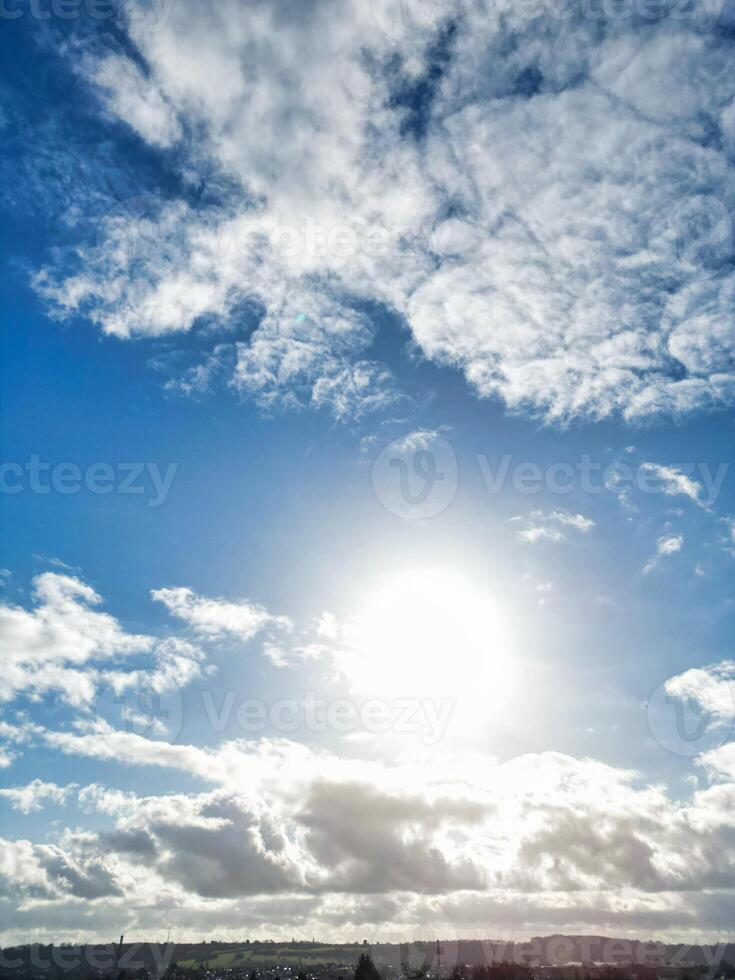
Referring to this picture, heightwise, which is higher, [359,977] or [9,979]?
[359,977]

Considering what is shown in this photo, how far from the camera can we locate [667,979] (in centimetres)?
16162

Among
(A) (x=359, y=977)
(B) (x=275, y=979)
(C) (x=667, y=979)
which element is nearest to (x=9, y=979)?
(B) (x=275, y=979)

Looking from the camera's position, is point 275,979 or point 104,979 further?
point 275,979

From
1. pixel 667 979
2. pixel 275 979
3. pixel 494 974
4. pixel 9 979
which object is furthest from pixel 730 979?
pixel 9 979

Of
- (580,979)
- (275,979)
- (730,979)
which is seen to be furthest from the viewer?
(275,979)

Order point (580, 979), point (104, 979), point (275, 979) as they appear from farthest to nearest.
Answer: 1. point (275, 979)
2. point (104, 979)
3. point (580, 979)

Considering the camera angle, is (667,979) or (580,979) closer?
(580,979)

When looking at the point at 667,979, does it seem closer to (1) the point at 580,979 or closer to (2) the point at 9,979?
(1) the point at 580,979

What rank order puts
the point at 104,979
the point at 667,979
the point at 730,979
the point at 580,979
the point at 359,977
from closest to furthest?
the point at 359,977 → the point at 580,979 → the point at 730,979 → the point at 667,979 → the point at 104,979

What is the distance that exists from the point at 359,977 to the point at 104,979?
122m

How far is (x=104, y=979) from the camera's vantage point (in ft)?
612

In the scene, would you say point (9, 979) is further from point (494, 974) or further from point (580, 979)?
point (580, 979)

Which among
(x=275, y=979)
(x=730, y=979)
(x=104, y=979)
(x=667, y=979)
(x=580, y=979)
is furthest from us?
(x=275, y=979)

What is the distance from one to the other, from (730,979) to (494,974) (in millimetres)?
57547
